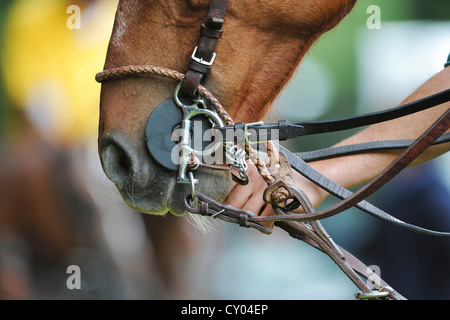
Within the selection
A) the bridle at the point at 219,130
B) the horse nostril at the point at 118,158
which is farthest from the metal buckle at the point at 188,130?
the horse nostril at the point at 118,158

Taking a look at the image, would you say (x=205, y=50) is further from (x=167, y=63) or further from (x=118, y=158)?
(x=118, y=158)

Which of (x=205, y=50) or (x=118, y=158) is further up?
(x=205, y=50)

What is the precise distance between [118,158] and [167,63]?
0.29m

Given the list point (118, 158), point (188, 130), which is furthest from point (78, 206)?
point (188, 130)

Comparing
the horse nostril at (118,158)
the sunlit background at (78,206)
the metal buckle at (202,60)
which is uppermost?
the sunlit background at (78,206)

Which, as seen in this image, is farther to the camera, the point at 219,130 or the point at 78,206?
the point at 78,206

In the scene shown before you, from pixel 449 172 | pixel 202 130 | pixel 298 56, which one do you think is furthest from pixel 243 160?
pixel 449 172

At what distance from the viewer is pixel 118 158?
138 cm

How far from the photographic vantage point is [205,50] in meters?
1.34

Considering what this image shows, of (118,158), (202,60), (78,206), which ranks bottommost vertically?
(118,158)

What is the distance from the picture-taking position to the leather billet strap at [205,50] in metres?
1.33

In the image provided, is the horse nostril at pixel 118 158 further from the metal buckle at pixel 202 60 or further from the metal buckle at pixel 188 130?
the metal buckle at pixel 202 60

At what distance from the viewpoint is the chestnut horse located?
135 cm

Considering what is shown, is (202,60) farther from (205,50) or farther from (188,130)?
(188,130)
